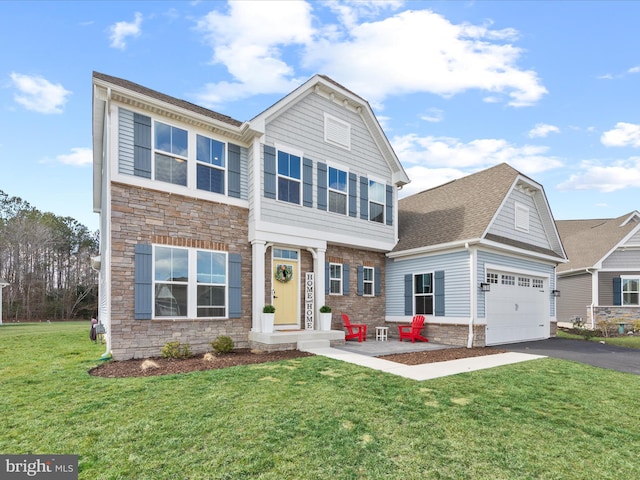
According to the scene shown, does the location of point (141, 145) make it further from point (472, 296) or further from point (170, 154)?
point (472, 296)

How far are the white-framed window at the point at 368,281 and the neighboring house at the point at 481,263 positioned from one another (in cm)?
81

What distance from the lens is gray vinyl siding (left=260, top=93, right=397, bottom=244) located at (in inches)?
426

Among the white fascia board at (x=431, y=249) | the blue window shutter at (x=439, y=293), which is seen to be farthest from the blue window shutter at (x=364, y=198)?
the blue window shutter at (x=439, y=293)

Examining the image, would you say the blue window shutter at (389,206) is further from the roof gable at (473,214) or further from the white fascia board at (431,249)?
the white fascia board at (431,249)

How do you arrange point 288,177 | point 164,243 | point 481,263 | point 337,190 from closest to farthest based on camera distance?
point 164,243 < point 288,177 < point 481,263 < point 337,190

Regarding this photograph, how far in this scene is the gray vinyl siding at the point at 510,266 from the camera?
1164cm

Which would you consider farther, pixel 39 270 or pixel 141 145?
pixel 39 270

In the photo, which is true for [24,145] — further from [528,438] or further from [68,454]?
[528,438]

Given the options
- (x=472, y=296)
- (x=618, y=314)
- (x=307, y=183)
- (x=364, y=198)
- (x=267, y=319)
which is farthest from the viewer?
(x=618, y=314)

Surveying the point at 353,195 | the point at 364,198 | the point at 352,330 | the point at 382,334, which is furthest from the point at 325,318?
the point at 364,198

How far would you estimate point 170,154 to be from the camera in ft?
30.3

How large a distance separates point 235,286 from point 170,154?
154 inches

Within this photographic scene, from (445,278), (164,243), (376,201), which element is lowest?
(445,278)

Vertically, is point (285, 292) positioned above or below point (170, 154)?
below
